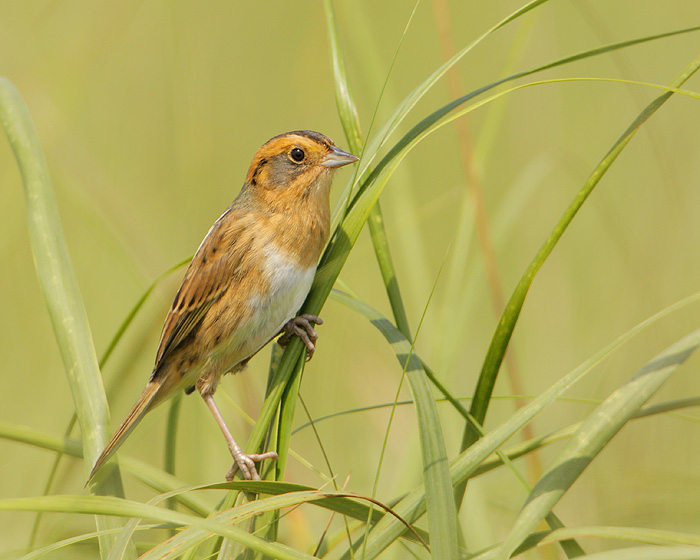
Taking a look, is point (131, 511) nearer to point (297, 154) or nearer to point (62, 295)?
point (62, 295)

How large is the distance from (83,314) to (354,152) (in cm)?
94

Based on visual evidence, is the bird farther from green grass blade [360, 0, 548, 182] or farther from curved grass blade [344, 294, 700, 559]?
curved grass blade [344, 294, 700, 559]

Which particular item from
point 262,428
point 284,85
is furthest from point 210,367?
point 284,85

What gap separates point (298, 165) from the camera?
319 centimetres

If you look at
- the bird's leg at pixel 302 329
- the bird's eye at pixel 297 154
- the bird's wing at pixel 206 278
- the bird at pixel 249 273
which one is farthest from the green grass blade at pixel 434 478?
the bird's eye at pixel 297 154

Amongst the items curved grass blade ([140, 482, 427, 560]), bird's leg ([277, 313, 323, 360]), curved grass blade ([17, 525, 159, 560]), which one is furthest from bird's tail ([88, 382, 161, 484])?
curved grass blade ([140, 482, 427, 560])

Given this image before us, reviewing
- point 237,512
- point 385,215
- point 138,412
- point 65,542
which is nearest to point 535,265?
point 237,512

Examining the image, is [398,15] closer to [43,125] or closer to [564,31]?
[564,31]

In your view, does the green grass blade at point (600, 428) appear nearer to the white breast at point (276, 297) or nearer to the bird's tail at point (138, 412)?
the white breast at point (276, 297)

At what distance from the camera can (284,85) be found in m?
7.75

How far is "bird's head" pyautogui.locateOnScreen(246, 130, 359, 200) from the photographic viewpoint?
10.2ft

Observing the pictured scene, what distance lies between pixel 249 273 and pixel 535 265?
1.36 m

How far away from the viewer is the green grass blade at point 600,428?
5.36ft

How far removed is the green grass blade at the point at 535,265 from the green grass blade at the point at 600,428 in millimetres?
357
